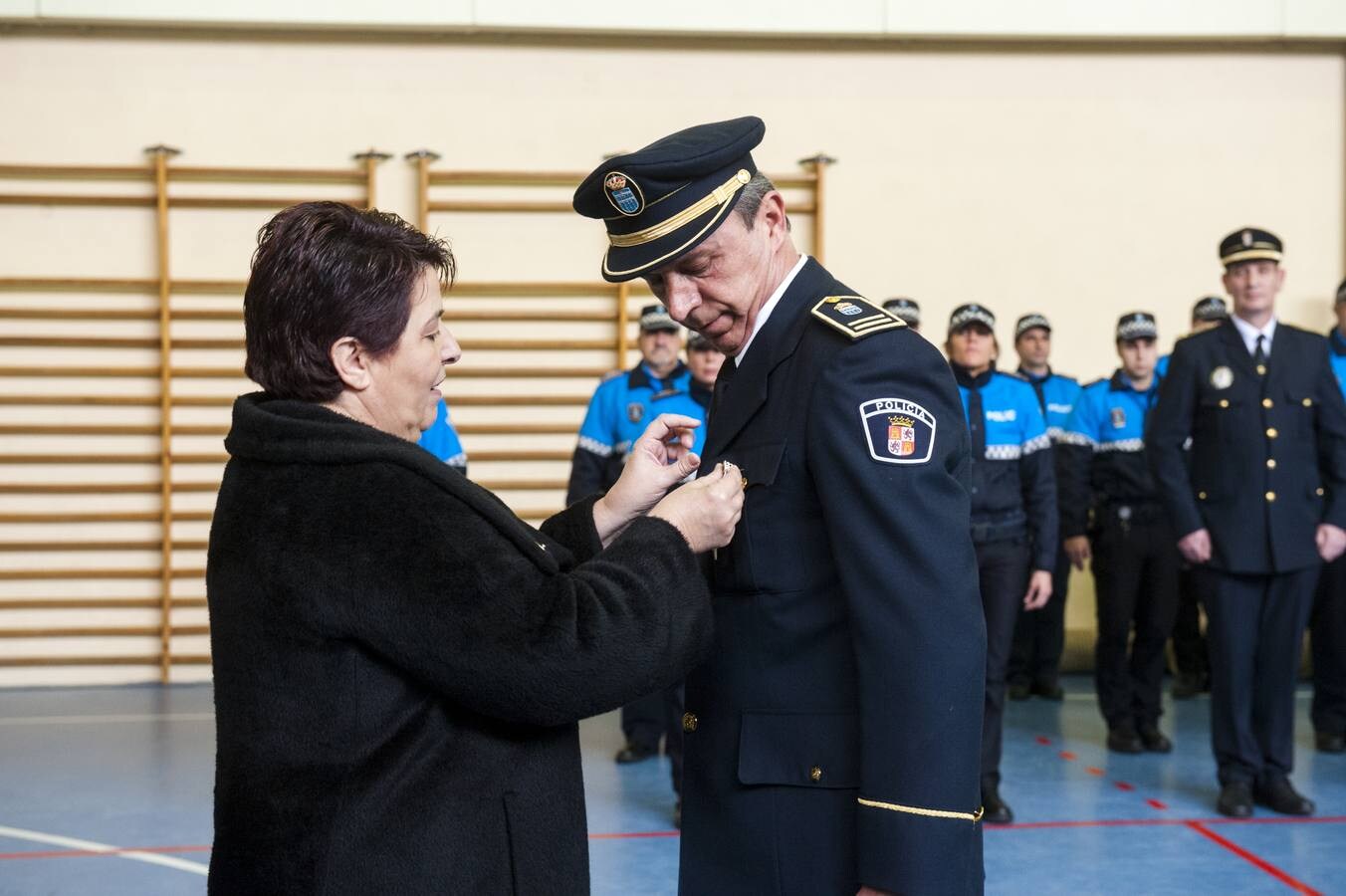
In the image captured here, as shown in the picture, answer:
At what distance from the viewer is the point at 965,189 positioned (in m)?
7.84

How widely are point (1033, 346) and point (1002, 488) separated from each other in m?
2.16

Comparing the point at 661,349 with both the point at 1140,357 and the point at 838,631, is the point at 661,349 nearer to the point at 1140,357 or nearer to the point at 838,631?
the point at 1140,357

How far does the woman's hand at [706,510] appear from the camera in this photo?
5.30ft

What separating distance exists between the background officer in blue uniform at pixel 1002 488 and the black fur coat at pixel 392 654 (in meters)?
3.51

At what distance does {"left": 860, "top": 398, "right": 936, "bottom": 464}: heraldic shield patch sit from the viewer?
5.11 feet

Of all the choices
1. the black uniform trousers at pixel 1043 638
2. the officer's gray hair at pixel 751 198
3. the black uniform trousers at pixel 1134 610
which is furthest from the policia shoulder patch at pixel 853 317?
the black uniform trousers at pixel 1043 638

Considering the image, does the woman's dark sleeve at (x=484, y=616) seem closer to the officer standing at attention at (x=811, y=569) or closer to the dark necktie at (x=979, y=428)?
the officer standing at attention at (x=811, y=569)

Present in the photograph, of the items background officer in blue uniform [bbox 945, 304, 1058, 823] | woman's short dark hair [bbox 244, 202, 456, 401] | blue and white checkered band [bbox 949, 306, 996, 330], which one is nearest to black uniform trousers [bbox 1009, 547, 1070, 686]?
background officer in blue uniform [bbox 945, 304, 1058, 823]

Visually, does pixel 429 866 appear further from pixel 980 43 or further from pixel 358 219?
pixel 980 43

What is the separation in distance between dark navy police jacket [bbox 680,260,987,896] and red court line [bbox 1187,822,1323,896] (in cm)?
279

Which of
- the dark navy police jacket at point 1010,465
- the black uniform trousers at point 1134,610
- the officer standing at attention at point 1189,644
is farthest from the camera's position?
the officer standing at attention at point 1189,644

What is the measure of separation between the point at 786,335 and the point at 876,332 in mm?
142

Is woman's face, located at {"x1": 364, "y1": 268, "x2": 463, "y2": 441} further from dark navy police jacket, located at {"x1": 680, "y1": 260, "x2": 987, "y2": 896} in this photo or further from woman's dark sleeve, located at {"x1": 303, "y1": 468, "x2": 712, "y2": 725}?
dark navy police jacket, located at {"x1": 680, "y1": 260, "x2": 987, "y2": 896}

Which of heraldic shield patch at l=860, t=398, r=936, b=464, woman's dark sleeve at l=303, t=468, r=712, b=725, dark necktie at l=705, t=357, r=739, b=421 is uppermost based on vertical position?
dark necktie at l=705, t=357, r=739, b=421
